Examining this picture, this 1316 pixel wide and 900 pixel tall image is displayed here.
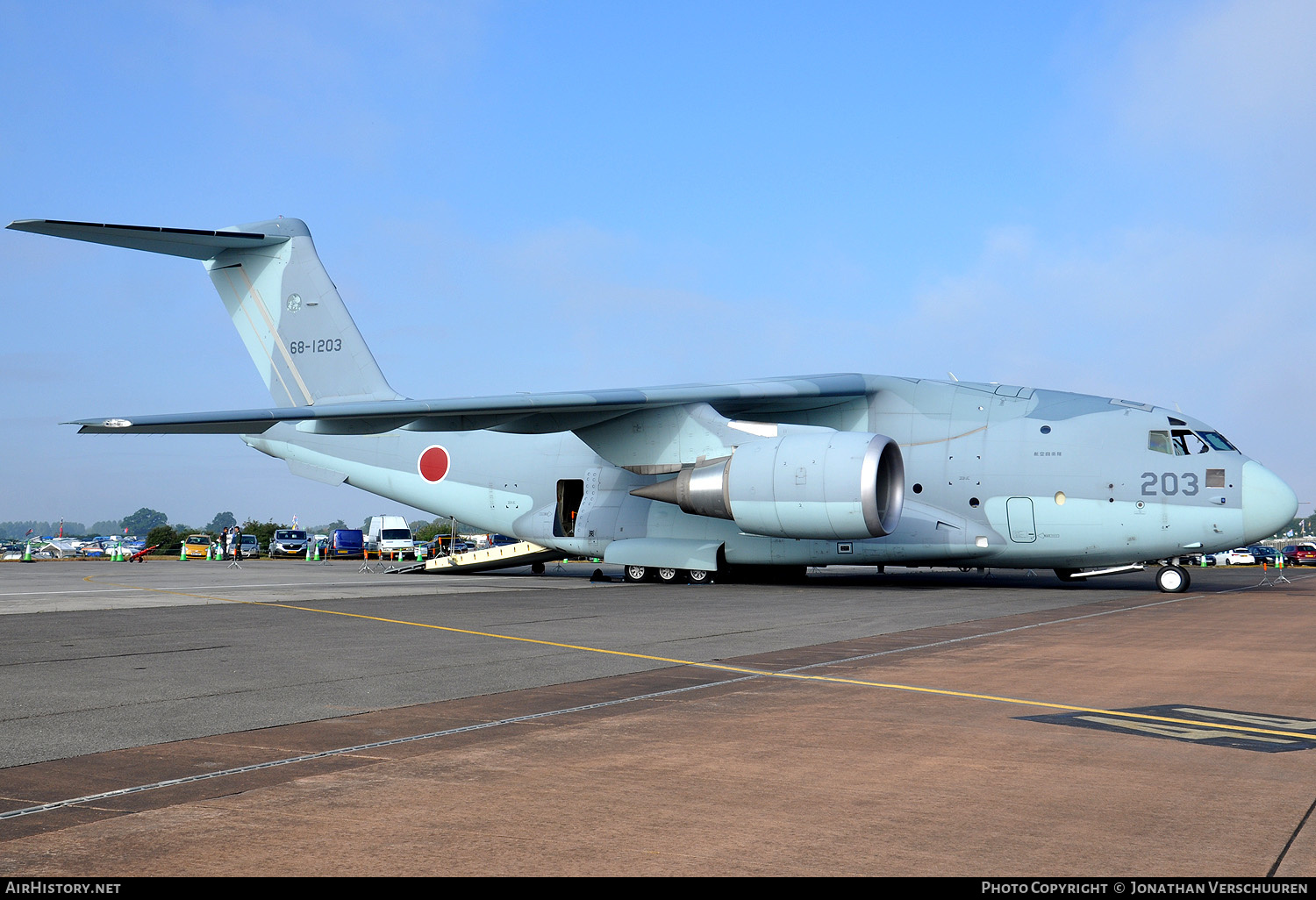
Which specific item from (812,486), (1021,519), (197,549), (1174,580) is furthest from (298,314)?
(197,549)

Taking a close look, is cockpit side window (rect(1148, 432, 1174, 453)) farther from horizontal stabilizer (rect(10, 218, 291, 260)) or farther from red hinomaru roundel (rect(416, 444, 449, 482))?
horizontal stabilizer (rect(10, 218, 291, 260))

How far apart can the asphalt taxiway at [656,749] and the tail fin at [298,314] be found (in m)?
12.8

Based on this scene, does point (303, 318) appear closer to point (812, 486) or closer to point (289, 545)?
point (812, 486)

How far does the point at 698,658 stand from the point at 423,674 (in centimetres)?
230

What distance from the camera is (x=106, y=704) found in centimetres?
665

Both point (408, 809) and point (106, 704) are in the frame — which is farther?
point (106, 704)

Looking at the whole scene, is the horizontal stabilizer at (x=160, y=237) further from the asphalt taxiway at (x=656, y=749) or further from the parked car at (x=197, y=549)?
the parked car at (x=197, y=549)

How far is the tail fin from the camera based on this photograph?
23797 mm

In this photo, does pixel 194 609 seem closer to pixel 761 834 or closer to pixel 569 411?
pixel 569 411

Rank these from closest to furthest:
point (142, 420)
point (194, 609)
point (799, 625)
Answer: point (799, 625)
point (194, 609)
point (142, 420)

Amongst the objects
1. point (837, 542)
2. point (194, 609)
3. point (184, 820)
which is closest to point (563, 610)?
point (194, 609)

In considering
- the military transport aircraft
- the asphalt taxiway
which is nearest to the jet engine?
the military transport aircraft

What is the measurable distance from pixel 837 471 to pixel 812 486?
0.48 m

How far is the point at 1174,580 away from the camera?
1811 centimetres
